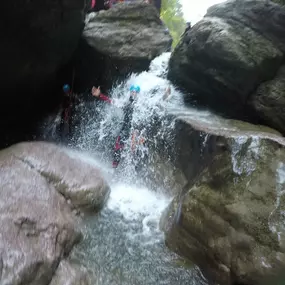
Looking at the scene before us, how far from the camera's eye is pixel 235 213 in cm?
404

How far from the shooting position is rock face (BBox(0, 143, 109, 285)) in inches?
132

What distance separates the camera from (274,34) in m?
7.29

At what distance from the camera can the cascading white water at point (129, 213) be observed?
4.04 m

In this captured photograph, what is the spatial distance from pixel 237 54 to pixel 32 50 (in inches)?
205

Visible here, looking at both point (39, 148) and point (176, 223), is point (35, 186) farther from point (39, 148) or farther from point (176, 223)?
point (176, 223)

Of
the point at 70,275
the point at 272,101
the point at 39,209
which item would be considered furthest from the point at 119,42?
the point at 70,275

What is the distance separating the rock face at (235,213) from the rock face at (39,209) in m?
1.60

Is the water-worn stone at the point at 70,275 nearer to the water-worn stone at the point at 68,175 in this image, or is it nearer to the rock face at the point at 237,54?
the water-worn stone at the point at 68,175

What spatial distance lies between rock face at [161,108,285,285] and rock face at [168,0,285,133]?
286 centimetres

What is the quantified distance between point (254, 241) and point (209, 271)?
771mm

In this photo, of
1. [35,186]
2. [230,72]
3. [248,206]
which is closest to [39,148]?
[35,186]

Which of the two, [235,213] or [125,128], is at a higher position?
[235,213]

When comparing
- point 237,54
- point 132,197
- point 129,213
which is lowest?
point 132,197

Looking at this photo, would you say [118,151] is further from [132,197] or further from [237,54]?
[237,54]
